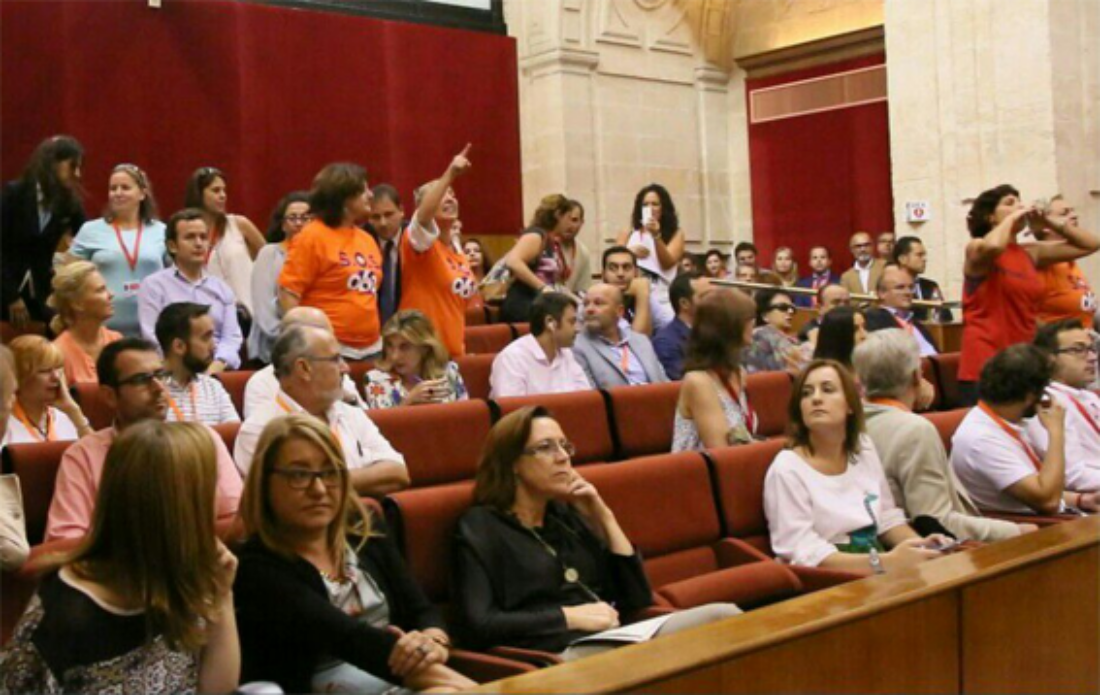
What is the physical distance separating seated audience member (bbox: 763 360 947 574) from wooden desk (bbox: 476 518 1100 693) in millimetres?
675

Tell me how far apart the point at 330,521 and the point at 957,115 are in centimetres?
601

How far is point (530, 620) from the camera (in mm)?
2613

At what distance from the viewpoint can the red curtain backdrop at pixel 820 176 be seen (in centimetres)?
924

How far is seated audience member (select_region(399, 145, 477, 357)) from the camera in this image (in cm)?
462

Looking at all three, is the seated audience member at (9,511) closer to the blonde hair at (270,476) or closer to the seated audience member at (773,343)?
the blonde hair at (270,476)

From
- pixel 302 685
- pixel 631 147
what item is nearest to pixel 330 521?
pixel 302 685

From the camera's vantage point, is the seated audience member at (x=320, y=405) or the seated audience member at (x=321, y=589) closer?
the seated audience member at (x=321, y=589)

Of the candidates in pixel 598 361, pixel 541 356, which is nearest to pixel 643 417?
pixel 541 356

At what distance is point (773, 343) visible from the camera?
5191 millimetres

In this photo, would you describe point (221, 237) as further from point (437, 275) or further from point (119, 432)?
point (119, 432)

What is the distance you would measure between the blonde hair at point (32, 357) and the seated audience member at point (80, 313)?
566mm

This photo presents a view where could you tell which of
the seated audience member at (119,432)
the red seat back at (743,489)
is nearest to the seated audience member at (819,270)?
the red seat back at (743,489)

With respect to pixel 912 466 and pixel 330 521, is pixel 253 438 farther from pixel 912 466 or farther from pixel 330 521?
pixel 912 466

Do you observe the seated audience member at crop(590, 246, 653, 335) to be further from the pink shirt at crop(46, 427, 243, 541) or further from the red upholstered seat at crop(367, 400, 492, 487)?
A: the pink shirt at crop(46, 427, 243, 541)
